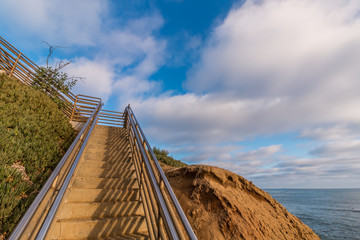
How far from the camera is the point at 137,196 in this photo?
343cm

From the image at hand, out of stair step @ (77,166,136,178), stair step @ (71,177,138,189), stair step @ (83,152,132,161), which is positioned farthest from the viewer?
stair step @ (83,152,132,161)

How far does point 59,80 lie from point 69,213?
1051cm

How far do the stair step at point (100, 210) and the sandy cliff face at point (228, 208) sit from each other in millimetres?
1106

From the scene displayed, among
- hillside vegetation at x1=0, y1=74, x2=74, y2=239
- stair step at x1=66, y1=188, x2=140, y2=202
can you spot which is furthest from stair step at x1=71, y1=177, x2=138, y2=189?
hillside vegetation at x1=0, y1=74, x2=74, y2=239

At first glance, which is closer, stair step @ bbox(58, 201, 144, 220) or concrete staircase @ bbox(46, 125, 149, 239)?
concrete staircase @ bbox(46, 125, 149, 239)

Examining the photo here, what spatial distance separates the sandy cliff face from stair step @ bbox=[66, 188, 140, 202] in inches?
44.4

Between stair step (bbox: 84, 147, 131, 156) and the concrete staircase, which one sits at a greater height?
stair step (bbox: 84, 147, 131, 156)

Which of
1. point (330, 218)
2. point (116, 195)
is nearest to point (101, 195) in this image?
point (116, 195)

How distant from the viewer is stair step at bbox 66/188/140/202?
10.2 feet

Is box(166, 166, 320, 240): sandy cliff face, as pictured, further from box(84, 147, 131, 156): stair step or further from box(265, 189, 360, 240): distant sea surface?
box(265, 189, 360, 240): distant sea surface

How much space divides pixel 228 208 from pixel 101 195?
245 cm

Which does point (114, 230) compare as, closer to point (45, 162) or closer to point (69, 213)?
point (69, 213)

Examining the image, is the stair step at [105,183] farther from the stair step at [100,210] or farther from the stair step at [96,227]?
the stair step at [96,227]

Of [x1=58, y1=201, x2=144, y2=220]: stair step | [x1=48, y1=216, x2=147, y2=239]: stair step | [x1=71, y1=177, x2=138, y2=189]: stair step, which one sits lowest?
[x1=48, y1=216, x2=147, y2=239]: stair step
